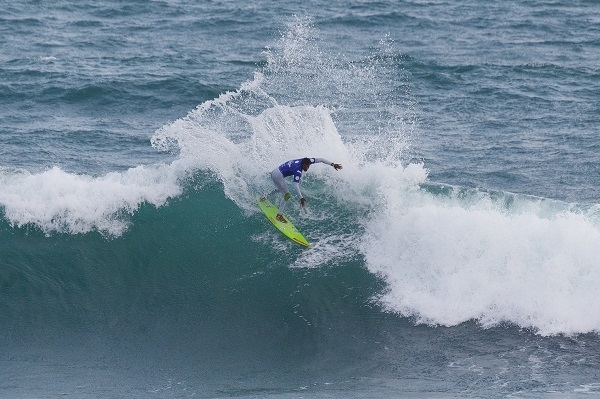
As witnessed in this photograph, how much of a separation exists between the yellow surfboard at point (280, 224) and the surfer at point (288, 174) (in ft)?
0.43

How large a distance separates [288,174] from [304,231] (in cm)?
133

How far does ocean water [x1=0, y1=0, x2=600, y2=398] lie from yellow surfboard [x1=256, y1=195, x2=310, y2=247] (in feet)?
0.97

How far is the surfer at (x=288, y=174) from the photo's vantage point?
1798 cm

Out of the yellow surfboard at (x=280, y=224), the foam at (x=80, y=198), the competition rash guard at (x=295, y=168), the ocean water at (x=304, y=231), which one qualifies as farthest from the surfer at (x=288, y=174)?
the foam at (x=80, y=198)

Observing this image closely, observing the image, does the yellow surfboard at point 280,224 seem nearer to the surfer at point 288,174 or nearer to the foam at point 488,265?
the surfer at point 288,174

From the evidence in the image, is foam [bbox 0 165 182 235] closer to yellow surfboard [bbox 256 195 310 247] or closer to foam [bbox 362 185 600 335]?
yellow surfboard [bbox 256 195 310 247]

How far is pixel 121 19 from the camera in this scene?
32.5 meters

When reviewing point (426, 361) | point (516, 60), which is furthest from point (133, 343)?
point (516, 60)

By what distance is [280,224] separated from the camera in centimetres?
1894

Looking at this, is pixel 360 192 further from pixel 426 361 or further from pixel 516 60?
pixel 516 60

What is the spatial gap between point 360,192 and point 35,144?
8412mm

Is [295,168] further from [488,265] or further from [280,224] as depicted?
[488,265]

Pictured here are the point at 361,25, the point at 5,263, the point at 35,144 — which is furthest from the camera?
the point at 361,25

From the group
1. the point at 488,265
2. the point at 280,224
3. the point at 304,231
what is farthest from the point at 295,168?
the point at 488,265
